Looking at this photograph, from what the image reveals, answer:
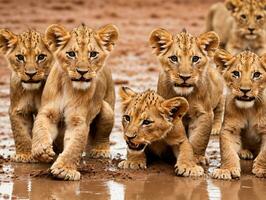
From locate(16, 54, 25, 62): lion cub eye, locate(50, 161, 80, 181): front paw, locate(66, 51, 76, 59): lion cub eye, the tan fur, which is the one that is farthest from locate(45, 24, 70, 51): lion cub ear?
the tan fur

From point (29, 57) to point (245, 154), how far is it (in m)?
2.20

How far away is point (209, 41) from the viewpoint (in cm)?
1011

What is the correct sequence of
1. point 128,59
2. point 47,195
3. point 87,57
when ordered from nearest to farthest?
point 47,195
point 87,57
point 128,59

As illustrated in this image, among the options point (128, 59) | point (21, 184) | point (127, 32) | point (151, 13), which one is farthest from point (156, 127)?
point (151, 13)

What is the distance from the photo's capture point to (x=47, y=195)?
865cm

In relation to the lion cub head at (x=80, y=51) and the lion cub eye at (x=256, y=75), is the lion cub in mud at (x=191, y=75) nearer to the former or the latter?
the lion cub eye at (x=256, y=75)

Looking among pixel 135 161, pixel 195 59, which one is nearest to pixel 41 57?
pixel 135 161

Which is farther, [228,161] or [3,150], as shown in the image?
[3,150]

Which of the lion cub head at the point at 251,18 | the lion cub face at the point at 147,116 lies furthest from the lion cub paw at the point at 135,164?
the lion cub head at the point at 251,18

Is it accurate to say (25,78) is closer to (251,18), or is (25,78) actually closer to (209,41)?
(209,41)

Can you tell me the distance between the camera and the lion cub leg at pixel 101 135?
10227mm

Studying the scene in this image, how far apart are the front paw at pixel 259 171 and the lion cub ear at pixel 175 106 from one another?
777mm

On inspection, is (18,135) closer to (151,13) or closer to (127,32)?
Answer: (127,32)

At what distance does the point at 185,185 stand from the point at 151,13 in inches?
526
